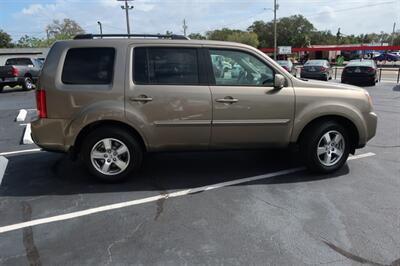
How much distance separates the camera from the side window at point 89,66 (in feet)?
15.7

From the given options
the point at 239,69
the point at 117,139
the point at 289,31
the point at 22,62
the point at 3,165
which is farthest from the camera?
the point at 289,31

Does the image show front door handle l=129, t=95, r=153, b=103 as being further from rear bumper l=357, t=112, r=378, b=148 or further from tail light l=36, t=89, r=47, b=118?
rear bumper l=357, t=112, r=378, b=148

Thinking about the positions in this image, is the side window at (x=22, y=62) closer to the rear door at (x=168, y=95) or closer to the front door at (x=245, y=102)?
the rear door at (x=168, y=95)

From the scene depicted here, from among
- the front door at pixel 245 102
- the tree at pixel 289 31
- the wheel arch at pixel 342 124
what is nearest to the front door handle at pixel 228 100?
the front door at pixel 245 102

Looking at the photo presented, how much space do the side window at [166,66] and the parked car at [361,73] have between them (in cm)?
1858

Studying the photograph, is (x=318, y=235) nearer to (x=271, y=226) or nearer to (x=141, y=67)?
(x=271, y=226)

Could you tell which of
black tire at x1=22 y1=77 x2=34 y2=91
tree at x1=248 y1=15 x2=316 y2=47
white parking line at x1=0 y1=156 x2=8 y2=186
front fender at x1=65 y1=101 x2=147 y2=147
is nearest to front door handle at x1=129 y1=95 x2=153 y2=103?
front fender at x1=65 y1=101 x2=147 y2=147

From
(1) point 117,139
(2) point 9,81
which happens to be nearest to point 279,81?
(1) point 117,139

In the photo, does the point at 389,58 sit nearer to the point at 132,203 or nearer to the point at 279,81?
the point at 279,81

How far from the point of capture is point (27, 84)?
20469mm

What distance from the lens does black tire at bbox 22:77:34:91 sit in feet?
66.6

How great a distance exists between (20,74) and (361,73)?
18.2 meters

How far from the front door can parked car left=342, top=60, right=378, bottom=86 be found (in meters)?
17.9

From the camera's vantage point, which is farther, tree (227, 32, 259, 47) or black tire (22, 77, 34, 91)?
tree (227, 32, 259, 47)
